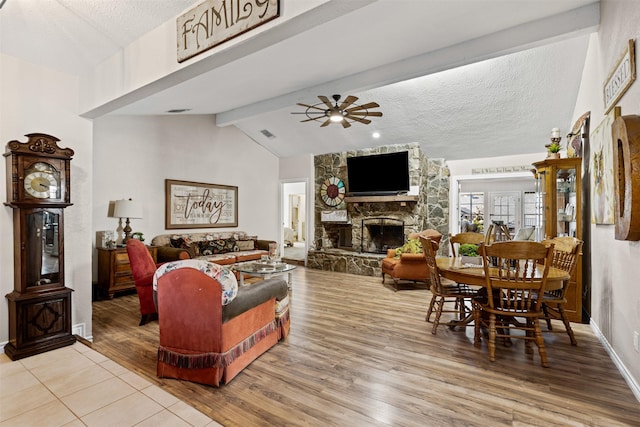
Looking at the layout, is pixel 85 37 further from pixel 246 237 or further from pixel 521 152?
pixel 521 152

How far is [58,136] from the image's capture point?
10.3 ft

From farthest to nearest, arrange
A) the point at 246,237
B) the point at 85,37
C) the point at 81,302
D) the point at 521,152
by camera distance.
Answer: the point at 246,237 → the point at 521,152 → the point at 81,302 → the point at 85,37

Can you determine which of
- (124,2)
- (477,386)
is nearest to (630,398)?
(477,386)

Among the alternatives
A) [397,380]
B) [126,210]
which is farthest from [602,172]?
[126,210]

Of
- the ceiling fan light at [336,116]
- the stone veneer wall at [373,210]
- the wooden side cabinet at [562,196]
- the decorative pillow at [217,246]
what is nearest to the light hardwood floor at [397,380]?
the wooden side cabinet at [562,196]

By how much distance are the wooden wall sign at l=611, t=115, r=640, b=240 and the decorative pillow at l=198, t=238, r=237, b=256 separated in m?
5.74

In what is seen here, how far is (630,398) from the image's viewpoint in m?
2.22

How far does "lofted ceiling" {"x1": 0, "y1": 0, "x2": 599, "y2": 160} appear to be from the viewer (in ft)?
7.98

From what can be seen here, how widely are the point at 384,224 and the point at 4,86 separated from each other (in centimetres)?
627

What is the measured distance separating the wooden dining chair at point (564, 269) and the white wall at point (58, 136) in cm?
440

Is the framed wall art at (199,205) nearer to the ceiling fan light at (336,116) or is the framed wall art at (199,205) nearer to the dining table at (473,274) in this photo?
the ceiling fan light at (336,116)

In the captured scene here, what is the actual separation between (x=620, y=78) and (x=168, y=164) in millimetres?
6303

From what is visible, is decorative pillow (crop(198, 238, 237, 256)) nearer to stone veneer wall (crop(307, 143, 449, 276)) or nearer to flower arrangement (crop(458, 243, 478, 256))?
stone veneer wall (crop(307, 143, 449, 276))

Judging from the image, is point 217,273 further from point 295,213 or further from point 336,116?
point 295,213
